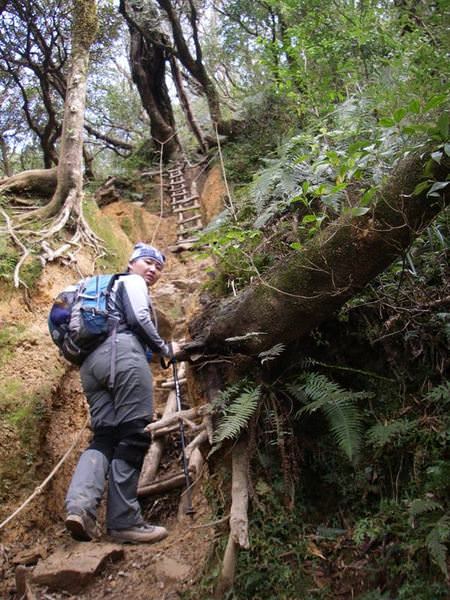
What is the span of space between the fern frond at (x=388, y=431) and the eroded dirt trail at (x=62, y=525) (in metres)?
1.12

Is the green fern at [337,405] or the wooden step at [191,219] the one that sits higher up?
the wooden step at [191,219]

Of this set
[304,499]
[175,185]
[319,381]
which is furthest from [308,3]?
[304,499]

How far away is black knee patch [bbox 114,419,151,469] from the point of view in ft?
11.0

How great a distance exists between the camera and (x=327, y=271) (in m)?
2.52

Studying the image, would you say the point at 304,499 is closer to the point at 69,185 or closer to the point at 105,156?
the point at 69,185

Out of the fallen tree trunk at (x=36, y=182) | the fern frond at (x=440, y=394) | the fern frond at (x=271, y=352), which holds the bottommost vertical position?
the fern frond at (x=440, y=394)

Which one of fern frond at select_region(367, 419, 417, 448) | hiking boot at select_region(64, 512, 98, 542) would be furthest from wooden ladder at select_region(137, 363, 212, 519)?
fern frond at select_region(367, 419, 417, 448)

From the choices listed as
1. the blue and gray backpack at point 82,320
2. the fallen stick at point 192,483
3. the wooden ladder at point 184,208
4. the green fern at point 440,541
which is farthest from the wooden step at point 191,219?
the green fern at point 440,541

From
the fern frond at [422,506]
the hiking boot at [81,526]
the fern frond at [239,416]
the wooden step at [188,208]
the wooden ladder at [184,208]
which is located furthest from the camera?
the wooden step at [188,208]

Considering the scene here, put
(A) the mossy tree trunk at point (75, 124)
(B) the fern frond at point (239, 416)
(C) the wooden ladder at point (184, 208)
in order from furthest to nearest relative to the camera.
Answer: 1. (C) the wooden ladder at point (184, 208)
2. (A) the mossy tree trunk at point (75, 124)
3. (B) the fern frond at point (239, 416)

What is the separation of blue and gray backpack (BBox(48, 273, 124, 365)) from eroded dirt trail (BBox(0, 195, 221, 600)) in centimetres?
92

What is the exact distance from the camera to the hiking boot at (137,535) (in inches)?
127

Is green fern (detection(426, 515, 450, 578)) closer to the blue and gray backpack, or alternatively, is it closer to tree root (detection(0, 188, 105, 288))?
the blue and gray backpack

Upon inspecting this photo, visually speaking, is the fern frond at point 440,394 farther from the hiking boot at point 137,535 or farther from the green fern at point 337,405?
the hiking boot at point 137,535
